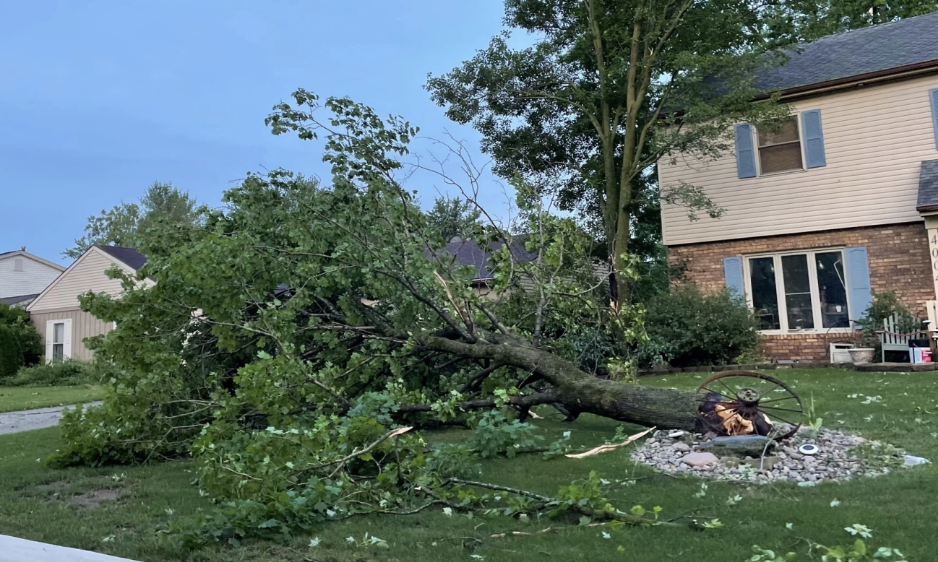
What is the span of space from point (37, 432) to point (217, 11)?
19.0 ft

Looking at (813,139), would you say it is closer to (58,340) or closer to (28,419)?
(28,419)

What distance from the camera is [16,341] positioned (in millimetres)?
21797

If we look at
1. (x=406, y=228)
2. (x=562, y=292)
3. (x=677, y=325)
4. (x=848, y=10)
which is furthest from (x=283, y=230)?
(x=848, y=10)

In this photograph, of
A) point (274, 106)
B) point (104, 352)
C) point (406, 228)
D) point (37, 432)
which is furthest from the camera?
point (37, 432)

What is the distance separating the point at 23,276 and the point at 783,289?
109ft

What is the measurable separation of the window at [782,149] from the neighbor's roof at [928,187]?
6.61ft

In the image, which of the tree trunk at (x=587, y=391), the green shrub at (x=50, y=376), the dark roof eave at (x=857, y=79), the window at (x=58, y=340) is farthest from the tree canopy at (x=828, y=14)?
the window at (x=58, y=340)

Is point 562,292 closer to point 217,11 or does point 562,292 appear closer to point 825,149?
point 217,11

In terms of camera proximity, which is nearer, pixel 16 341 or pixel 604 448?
pixel 604 448

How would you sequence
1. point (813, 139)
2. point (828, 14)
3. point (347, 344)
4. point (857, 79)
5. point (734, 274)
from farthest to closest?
point (828, 14) → point (734, 274) → point (813, 139) → point (857, 79) → point (347, 344)

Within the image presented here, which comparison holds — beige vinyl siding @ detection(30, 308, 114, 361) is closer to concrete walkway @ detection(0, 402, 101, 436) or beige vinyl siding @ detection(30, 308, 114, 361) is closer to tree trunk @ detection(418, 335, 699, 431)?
concrete walkway @ detection(0, 402, 101, 436)

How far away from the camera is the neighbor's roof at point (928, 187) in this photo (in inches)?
454

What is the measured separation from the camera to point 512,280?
765cm

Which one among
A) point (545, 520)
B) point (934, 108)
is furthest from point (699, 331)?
point (545, 520)
